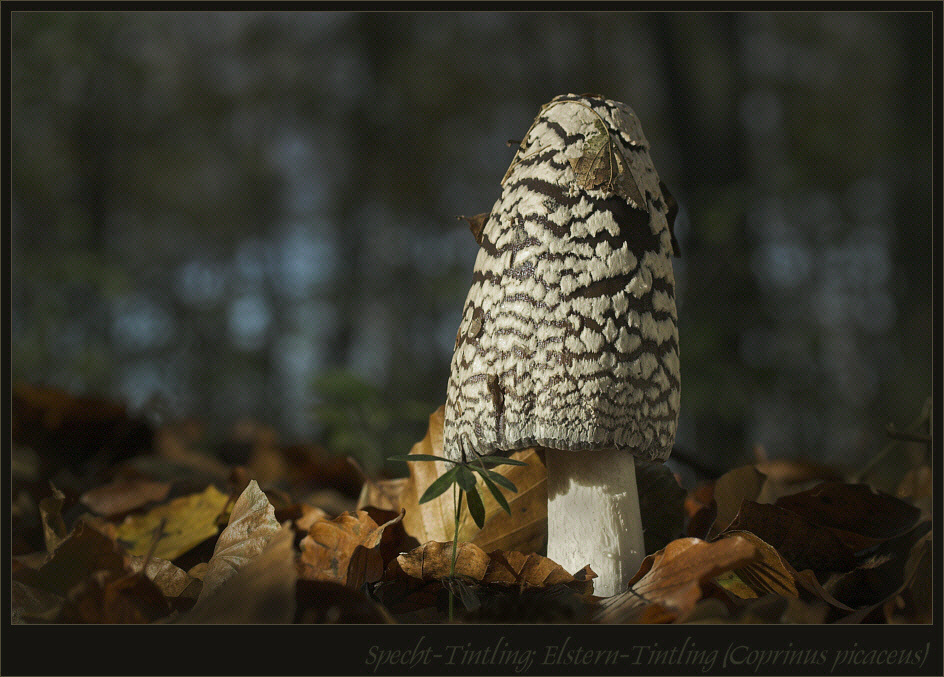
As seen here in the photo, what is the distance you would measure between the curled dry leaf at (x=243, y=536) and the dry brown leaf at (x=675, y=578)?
0.80 metres

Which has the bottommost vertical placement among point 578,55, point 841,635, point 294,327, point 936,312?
point 294,327

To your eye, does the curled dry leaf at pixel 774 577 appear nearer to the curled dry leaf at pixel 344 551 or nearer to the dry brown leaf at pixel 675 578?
the dry brown leaf at pixel 675 578

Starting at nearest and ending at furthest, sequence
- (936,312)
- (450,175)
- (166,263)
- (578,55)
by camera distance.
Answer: (936,312)
(578,55)
(166,263)
(450,175)

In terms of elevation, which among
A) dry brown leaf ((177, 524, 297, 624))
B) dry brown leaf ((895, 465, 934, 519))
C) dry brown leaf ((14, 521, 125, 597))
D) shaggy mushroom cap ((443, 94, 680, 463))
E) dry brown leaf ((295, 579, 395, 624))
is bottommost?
dry brown leaf ((895, 465, 934, 519))

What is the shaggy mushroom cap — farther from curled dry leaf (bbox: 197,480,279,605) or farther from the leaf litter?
curled dry leaf (bbox: 197,480,279,605)

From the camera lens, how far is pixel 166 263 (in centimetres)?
1535

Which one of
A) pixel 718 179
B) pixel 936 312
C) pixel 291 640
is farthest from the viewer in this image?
pixel 718 179

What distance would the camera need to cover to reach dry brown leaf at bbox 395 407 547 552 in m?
2.01

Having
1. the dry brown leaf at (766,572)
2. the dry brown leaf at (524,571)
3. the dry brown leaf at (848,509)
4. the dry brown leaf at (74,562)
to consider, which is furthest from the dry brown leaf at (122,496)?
the dry brown leaf at (848,509)

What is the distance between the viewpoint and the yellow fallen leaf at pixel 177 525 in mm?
2213

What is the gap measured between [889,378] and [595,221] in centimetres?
928

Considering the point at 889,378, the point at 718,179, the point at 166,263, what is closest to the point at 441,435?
the point at 718,179

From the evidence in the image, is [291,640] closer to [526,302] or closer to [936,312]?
→ [526,302]

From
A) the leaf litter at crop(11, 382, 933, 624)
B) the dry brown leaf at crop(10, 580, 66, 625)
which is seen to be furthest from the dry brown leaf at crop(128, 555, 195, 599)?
the dry brown leaf at crop(10, 580, 66, 625)
